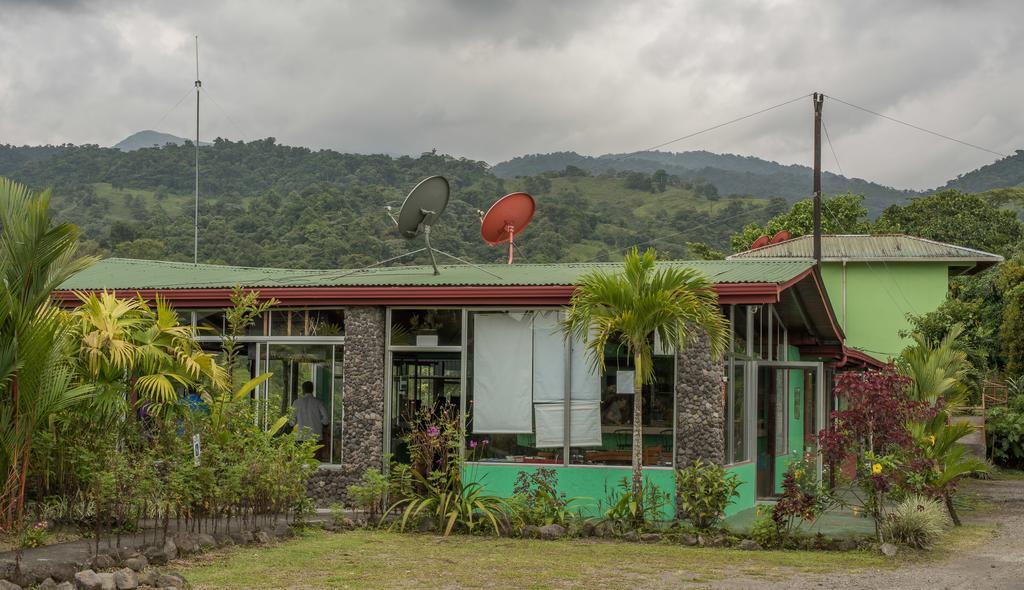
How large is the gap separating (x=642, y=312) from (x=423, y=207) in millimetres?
3999


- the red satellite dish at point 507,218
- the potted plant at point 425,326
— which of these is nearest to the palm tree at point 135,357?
the potted plant at point 425,326

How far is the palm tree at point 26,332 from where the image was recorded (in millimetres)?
9398

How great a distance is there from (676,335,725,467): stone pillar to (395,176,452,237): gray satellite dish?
12.6 feet

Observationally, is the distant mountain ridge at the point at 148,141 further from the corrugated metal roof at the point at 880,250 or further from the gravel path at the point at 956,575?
the gravel path at the point at 956,575

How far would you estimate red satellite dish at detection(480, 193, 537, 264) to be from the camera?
52.2 ft

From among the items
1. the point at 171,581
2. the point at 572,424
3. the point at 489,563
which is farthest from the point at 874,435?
the point at 171,581

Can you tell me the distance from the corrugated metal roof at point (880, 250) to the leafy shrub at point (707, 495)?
21.2 meters

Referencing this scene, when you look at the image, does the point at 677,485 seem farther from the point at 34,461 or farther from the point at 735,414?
the point at 34,461

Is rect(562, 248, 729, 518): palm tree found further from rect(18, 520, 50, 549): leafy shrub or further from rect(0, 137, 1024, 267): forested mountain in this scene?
rect(0, 137, 1024, 267): forested mountain

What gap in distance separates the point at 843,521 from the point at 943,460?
4.94ft

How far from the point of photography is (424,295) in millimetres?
13258

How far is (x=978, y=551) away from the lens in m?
11.4

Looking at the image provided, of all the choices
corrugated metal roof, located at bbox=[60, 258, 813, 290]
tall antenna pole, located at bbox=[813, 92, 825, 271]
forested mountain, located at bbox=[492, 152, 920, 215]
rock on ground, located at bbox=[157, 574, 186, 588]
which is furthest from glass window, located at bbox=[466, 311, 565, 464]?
forested mountain, located at bbox=[492, 152, 920, 215]

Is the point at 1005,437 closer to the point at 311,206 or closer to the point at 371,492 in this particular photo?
the point at 371,492
